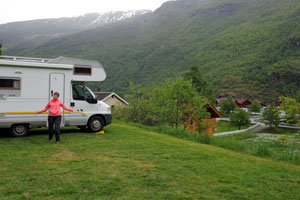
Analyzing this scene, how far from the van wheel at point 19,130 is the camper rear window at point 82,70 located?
2.92 metres

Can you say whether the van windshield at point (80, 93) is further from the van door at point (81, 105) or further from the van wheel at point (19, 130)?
the van wheel at point (19, 130)

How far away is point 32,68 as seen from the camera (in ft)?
35.1

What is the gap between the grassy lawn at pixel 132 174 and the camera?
5094mm

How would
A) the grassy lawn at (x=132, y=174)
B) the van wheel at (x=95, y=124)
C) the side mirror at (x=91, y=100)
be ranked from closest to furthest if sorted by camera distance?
the grassy lawn at (x=132, y=174) → the side mirror at (x=91, y=100) → the van wheel at (x=95, y=124)

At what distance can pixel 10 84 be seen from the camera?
10297 mm

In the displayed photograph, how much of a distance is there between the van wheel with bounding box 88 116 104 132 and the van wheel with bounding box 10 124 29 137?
8.37 feet

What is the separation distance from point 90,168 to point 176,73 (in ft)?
424

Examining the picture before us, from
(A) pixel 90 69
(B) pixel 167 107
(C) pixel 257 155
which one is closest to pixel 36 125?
(A) pixel 90 69

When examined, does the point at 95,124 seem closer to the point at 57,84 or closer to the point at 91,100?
the point at 91,100

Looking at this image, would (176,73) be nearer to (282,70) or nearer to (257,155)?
(282,70)

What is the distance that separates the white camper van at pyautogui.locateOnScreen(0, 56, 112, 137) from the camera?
33.6 feet

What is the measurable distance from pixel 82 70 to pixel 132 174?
662cm

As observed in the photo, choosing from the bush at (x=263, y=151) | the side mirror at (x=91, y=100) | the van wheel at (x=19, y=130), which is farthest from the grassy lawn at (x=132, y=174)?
the side mirror at (x=91, y=100)

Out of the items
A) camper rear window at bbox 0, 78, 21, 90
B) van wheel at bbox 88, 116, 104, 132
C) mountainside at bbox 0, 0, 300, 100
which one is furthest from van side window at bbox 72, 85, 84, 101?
mountainside at bbox 0, 0, 300, 100
